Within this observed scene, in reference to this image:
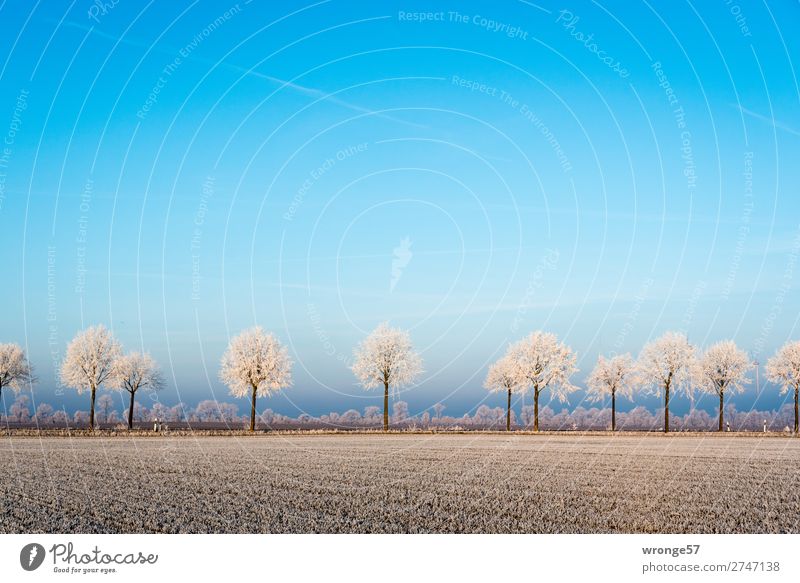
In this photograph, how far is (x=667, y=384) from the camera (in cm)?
7894

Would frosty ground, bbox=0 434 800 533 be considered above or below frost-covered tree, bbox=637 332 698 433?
below

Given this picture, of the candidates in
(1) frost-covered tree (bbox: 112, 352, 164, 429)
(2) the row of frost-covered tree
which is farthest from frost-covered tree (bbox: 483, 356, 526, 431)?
(1) frost-covered tree (bbox: 112, 352, 164, 429)

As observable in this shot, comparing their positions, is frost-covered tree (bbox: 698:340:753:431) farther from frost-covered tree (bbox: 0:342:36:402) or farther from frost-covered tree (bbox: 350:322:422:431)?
frost-covered tree (bbox: 0:342:36:402)

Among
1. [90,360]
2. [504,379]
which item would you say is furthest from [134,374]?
[504,379]

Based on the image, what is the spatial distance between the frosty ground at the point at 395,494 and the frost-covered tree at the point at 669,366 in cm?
4171

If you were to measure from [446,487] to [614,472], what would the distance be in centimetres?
963

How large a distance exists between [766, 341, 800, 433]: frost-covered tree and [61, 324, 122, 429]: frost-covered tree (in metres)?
74.3

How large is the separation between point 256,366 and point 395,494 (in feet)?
194

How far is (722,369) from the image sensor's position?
8238cm

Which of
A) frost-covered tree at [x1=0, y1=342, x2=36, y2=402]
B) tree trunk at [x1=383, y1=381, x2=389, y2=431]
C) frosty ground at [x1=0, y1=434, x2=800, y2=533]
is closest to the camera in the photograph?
frosty ground at [x1=0, y1=434, x2=800, y2=533]

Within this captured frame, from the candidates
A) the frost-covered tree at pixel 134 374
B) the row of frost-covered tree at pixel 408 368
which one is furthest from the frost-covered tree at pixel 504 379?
the frost-covered tree at pixel 134 374

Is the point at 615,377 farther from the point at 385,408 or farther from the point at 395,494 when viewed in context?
the point at 395,494

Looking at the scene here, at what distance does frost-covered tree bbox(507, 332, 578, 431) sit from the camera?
8006 cm

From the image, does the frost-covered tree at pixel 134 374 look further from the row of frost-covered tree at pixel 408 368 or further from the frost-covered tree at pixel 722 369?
the frost-covered tree at pixel 722 369
